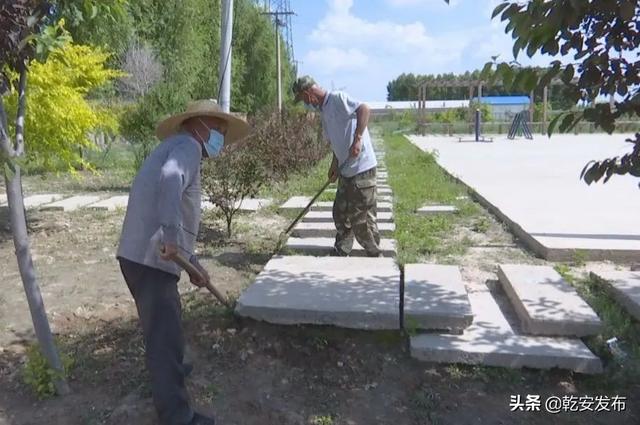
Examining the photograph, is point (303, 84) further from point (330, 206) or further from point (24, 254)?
point (330, 206)

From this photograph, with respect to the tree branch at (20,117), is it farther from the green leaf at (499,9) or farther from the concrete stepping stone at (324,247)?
the concrete stepping stone at (324,247)

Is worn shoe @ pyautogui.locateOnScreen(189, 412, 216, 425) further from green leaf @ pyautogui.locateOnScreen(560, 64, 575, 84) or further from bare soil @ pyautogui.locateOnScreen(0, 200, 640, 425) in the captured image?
green leaf @ pyautogui.locateOnScreen(560, 64, 575, 84)

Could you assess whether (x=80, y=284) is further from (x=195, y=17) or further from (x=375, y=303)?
(x=195, y=17)

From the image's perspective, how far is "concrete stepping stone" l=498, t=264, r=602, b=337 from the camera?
3.36 meters

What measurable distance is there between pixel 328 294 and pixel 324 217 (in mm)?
2852

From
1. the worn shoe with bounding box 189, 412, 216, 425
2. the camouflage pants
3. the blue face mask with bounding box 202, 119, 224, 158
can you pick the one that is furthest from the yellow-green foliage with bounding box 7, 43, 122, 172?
the worn shoe with bounding box 189, 412, 216, 425

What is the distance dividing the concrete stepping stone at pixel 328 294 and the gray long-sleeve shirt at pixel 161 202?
912 mm

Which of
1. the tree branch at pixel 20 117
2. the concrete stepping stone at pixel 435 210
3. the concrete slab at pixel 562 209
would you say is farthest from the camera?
the concrete stepping stone at pixel 435 210

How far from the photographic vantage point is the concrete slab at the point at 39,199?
327 inches

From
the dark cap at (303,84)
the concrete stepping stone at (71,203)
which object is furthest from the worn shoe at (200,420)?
the concrete stepping stone at (71,203)

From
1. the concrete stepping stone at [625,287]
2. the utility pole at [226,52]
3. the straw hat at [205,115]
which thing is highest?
the utility pole at [226,52]

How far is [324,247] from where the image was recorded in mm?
5266

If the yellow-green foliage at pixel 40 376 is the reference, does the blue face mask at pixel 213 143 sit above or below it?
above

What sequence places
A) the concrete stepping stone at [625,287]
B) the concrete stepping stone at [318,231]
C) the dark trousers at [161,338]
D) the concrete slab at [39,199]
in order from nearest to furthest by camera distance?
1. the dark trousers at [161,338]
2. the concrete stepping stone at [625,287]
3. the concrete stepping stone at [318,231]
4. the concrete slab at [39,199]
